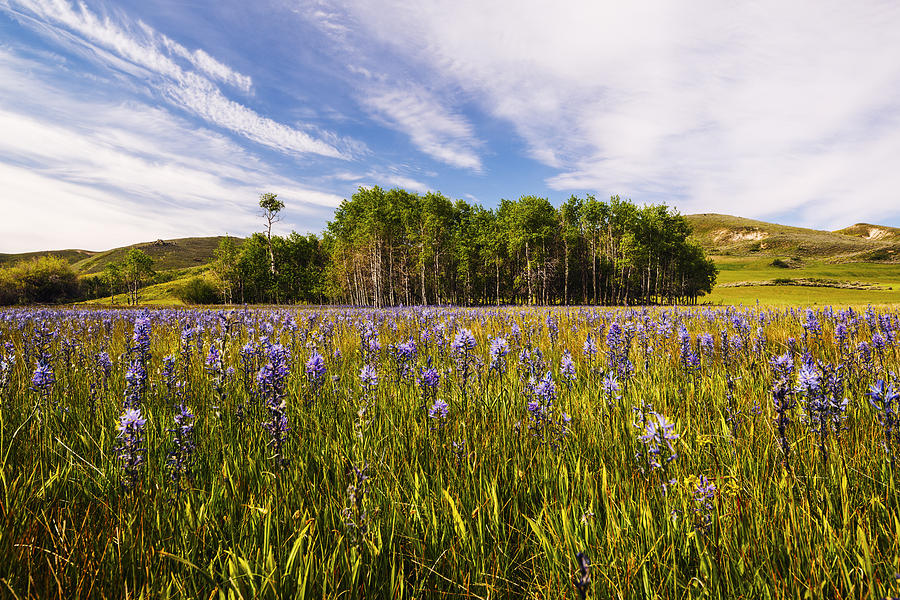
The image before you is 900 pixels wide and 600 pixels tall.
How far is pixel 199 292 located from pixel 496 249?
57.5 m

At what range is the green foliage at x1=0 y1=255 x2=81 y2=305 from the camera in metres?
44.5

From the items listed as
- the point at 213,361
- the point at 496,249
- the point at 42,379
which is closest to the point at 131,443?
the point at 213,361

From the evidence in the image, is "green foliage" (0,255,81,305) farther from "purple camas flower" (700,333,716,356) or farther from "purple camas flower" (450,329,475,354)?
"purple camas flower" (700,333,716,356)

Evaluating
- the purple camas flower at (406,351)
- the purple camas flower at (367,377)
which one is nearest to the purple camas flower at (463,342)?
the purple camas flower at (406,351)

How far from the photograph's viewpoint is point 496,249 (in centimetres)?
5309

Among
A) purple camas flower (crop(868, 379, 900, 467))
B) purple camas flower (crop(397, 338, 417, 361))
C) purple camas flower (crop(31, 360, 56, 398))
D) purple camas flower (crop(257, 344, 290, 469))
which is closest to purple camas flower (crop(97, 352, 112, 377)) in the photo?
purple camas flower (crop(31, 360, 56, 398))

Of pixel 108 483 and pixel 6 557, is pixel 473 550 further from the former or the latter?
pixel 108 483

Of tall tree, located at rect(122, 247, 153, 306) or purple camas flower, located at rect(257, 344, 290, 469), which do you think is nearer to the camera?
purple camas flower, located at rect(257, 344, 290, 469)

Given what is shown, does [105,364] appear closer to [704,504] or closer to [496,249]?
[704,504]

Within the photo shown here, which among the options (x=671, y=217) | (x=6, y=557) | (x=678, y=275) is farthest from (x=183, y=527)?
(x=678, y=275)

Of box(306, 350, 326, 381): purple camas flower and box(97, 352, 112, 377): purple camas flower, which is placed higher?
box(306, 350, 326, 381): purple camas flower

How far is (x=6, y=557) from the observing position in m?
1.55

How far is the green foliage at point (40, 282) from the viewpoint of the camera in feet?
146

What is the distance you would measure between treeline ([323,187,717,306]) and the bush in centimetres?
2708
